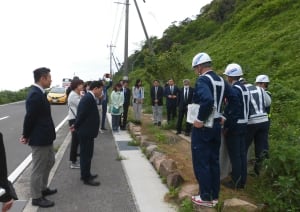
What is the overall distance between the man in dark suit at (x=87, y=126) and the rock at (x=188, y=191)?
1584 millimetres

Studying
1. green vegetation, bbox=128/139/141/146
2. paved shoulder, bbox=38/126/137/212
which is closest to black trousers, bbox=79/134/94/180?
paved shoulder, bbox=38/126/137/212

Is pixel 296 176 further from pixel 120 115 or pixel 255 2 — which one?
pixel 255 2

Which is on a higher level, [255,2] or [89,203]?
Answer: [255,2]

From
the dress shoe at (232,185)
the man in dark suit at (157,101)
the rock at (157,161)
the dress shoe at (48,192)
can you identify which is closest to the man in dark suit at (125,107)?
the man in dark suit at (157,101)

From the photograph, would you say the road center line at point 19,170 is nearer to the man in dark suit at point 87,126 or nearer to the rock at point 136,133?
the man in dark suit at point 87,126

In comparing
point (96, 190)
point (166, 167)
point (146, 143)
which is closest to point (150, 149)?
point (146, 143)

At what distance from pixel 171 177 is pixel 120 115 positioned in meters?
6.98

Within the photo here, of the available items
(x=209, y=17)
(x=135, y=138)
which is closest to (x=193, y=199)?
(x=135, y=138)

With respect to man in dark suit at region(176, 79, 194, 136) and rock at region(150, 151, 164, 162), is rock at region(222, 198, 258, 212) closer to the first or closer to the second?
rock at region(150, 151, 164, 162)

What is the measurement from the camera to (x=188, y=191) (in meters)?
5.81

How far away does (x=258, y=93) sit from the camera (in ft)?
20.8

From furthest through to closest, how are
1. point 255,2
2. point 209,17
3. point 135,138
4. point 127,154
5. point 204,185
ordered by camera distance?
point 209,17
point 255,2
point 135,138
point 127,154
point 204,185

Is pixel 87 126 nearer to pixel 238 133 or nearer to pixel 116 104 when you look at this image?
pixel 238 133

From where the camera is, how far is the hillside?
17.0 feet
